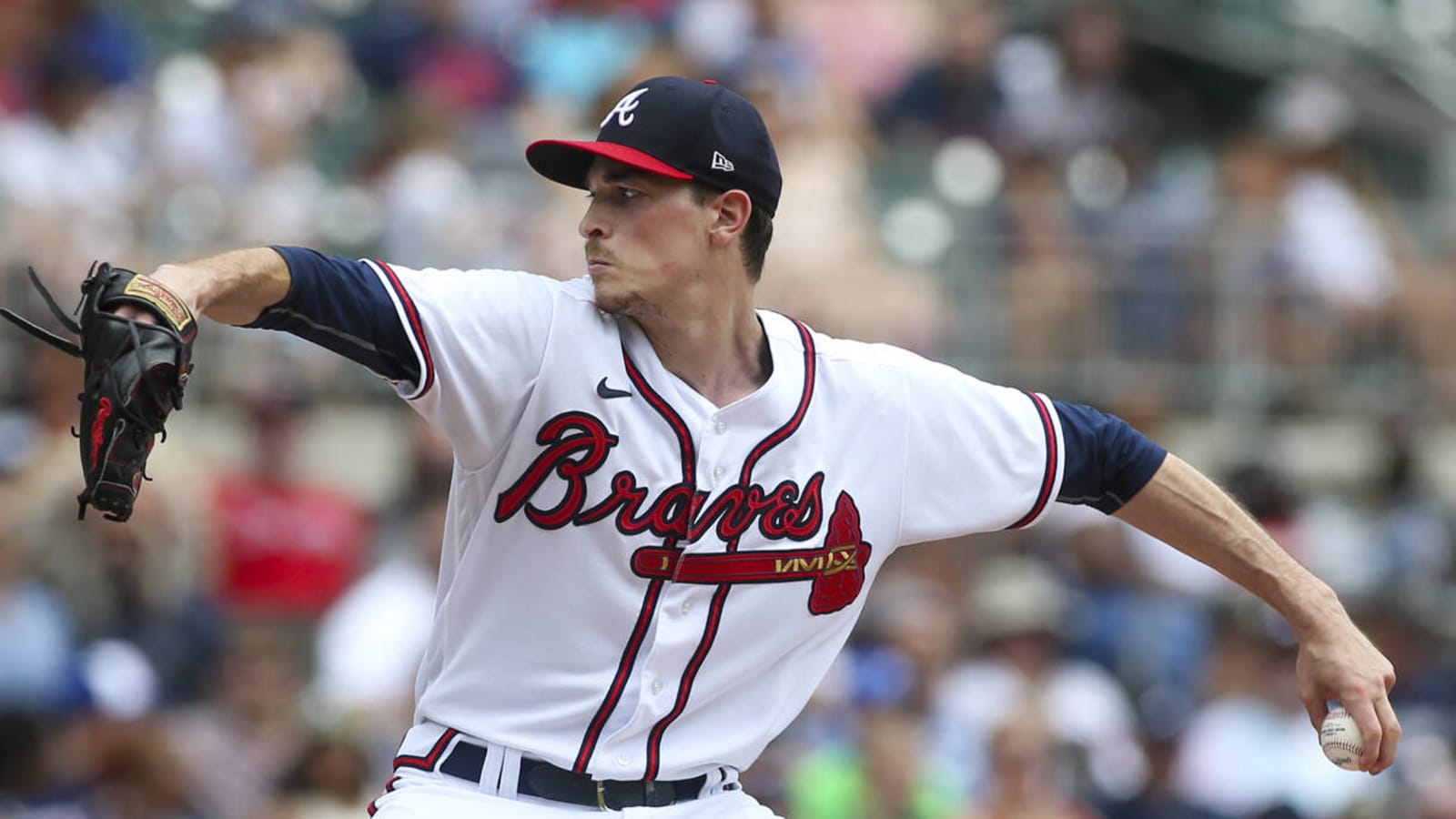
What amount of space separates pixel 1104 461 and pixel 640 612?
3.92 feet

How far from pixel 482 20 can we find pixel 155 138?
2.08m

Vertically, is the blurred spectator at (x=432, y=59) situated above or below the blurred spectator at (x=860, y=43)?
above

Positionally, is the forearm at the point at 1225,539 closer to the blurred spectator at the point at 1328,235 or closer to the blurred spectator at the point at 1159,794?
the blurred spectator at the point at 1159,794

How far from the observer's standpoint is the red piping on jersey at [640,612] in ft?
13.9

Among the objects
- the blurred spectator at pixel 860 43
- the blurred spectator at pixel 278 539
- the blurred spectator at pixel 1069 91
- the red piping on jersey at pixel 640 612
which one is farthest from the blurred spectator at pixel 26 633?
the blurred spectator at pixel 1069 91

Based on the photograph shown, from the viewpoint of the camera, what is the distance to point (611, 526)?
13.9 feet

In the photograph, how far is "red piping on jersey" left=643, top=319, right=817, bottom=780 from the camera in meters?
4.29

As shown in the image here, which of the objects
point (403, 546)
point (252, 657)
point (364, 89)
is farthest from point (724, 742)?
point (364, 89)

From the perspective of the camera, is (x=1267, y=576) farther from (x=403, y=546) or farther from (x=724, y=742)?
(x=403, y=546)

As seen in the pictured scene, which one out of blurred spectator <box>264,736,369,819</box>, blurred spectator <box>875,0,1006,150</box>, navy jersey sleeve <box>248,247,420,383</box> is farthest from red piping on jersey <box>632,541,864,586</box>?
blurred spectator <box>875,0,1006,150</box>

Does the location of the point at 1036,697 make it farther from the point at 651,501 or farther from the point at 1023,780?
the point at 651,501

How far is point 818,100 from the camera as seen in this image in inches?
407

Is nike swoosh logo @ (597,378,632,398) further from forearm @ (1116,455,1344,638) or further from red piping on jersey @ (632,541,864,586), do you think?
forearm @ (1116,455,1344,638)

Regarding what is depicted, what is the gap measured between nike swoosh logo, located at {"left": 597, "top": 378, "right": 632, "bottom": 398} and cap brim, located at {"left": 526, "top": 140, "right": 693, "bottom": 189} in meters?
0.45
